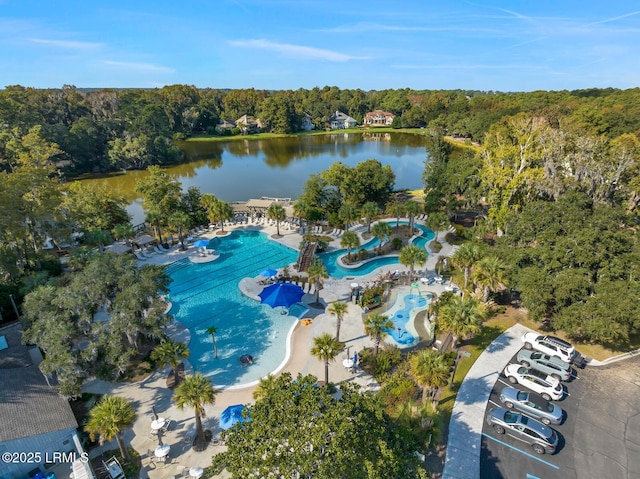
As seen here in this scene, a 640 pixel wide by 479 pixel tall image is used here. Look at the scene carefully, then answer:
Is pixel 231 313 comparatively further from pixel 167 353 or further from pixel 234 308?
pixel 167 353

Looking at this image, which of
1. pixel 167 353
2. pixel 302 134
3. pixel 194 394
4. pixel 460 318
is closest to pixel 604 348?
pixel 460 318

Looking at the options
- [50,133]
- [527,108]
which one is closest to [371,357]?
[50,133]

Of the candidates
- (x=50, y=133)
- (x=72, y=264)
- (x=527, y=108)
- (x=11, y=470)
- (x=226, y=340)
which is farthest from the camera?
(x=527, y=108)

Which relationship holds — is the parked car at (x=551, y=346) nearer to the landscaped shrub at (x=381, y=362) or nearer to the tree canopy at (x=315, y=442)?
the landscaped shrub at (x=381, y=362)

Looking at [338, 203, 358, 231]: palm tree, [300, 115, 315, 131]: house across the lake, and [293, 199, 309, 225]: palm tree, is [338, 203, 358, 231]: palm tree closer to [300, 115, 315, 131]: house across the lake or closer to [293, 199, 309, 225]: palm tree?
[293, 199, 309, 225]: palm tree

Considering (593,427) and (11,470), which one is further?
(593,427)

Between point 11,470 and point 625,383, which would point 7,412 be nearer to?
point 11,470
